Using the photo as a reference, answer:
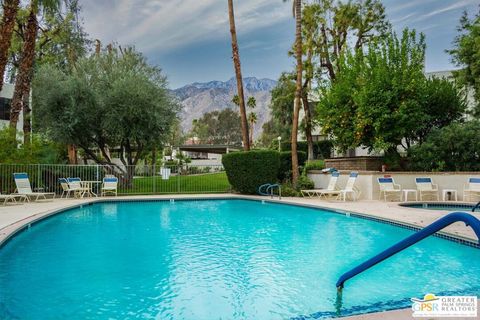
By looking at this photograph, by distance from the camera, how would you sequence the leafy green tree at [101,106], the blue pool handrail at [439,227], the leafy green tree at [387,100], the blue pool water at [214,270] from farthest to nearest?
the leafy green tree at [101,106] → the leafy green tree at [387,100] → the blue pool water at [214,270] → the blue pool handrail at [439,227]

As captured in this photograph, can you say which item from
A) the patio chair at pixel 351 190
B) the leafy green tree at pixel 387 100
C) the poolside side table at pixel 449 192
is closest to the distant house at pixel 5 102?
the leafy green tree at pixel 387 100

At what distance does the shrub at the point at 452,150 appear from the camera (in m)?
15.8

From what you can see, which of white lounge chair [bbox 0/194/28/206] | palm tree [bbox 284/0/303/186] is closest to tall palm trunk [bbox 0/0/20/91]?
white lounge chair [bbox 0/194/28/206]

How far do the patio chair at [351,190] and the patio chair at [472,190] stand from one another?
415 cm

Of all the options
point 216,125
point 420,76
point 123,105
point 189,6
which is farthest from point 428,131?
point 216,125

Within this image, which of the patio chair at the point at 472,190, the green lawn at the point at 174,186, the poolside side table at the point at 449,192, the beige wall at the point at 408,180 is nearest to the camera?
the patio chair at the point at 472,190

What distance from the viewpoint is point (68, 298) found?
4910mm

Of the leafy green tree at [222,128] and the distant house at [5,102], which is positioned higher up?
the leafy green tree at [222,128]

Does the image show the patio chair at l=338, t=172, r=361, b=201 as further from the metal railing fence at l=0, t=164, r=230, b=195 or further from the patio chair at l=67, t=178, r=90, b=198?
the patio chair at l=67, t=178, r=90, b=198

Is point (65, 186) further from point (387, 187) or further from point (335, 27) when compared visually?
point (335, 27)

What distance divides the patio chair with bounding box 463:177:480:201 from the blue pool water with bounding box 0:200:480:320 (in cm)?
663

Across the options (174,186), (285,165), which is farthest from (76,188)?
(285,165)

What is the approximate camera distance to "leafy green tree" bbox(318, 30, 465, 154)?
1689cm

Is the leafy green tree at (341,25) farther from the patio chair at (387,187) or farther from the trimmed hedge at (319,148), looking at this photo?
the patio chair at (387,187)
